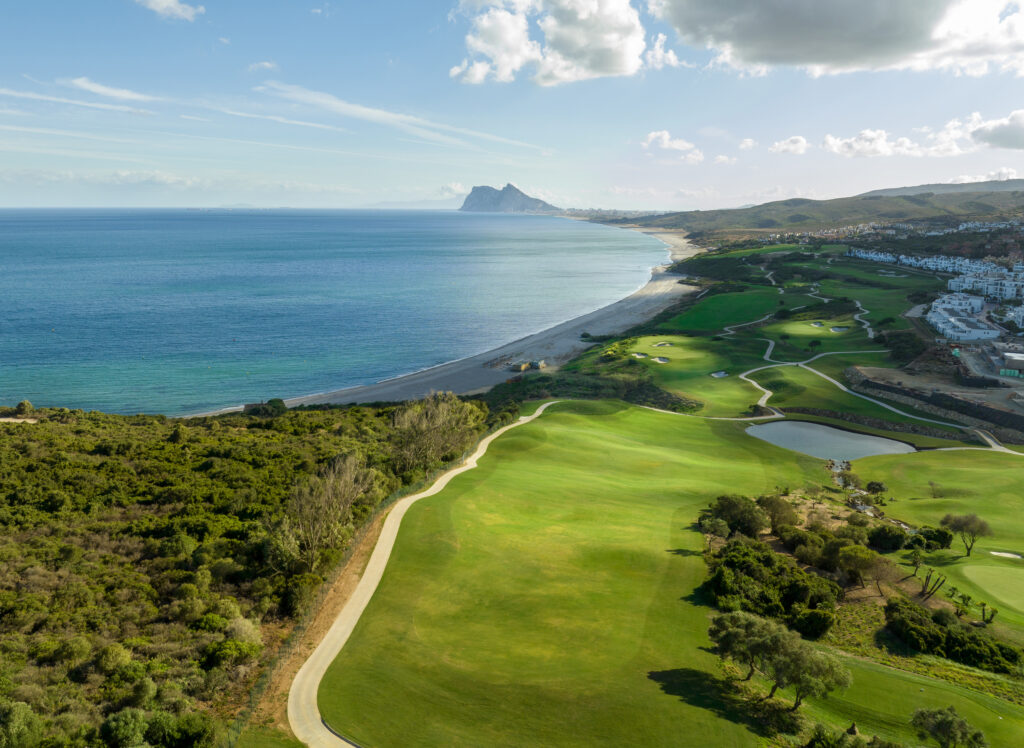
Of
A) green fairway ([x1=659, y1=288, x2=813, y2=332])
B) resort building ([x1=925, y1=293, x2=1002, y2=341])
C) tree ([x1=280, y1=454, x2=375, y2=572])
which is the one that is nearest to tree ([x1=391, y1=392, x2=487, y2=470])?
tree ([x1=280, y1=454, x2=375, y2=572])

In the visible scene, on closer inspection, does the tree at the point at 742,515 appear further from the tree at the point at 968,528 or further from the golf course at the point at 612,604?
the tree at the point at 968,528

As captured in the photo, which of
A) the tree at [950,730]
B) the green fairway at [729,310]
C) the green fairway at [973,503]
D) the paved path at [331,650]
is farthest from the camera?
the green fairway at [729,310]

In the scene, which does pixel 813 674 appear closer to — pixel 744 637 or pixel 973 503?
pixel 744 637

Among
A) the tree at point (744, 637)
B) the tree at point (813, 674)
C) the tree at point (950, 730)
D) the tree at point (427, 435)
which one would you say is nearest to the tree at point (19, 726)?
the tree at point (744, 637)

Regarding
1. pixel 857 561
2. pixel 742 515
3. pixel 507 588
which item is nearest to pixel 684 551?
pixel 742 515

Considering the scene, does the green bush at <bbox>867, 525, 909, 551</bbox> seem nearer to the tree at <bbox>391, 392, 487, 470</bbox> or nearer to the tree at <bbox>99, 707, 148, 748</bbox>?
the tree at <bbox>391, 392, 487, 470</bbox>

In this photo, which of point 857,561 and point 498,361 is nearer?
point 857,561

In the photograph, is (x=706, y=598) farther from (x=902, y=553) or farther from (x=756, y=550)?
(x=902, y=553)
